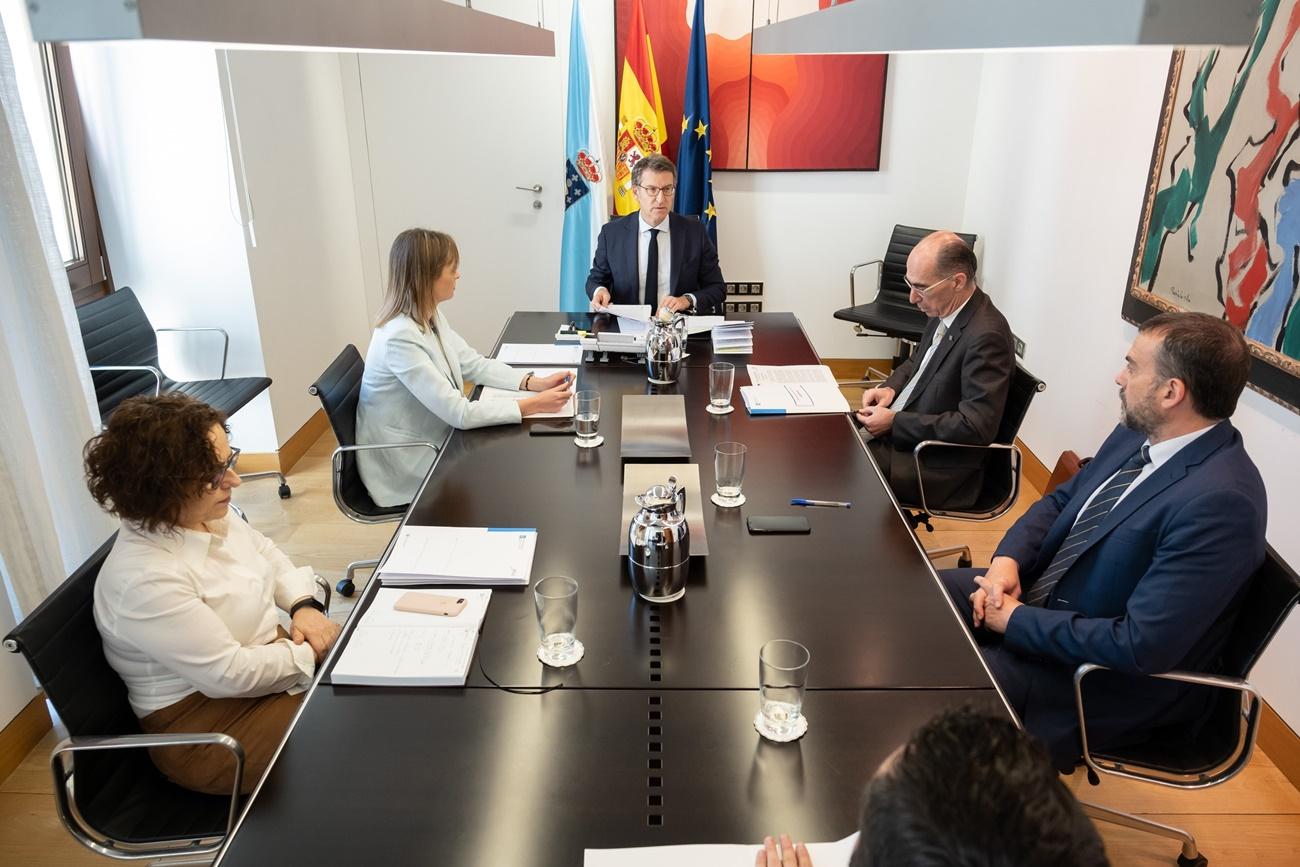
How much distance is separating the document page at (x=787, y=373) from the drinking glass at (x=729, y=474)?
0.93 m

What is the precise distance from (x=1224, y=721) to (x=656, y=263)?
282cm

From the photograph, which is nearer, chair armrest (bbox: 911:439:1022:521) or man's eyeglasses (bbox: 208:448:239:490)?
man's eyeglasses (bbox: 208:448:239:490)

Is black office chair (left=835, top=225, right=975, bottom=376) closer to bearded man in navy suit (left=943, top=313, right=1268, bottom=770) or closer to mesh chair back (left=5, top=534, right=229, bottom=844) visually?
bearded man in navy suit (left=943, top=313, right=1268, bottom=770)

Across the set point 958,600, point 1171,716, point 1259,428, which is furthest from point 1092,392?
point 1171,716

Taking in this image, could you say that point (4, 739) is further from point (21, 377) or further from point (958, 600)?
point (958, 600)

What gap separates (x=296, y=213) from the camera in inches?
179

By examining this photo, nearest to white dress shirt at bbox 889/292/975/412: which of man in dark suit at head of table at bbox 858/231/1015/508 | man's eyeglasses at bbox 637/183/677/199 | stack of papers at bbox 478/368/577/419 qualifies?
man in dark suit at head of table at bbox 858/231/1015/508

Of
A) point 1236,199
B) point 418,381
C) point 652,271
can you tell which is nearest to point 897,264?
point 652,271

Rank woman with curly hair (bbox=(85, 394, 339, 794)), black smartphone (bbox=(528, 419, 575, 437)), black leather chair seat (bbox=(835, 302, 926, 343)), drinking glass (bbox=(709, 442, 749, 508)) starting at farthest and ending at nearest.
Result: black leather chair seat (bbox=(835, 302, 926, 343)) < black smartphone (bbox=(528, 419, 575, 437)) < drinking glass (bbox=(709, 442, 749, 508)) < woman with curly hair (bbox=(85, 394, 339, 794))

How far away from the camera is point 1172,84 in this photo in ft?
10.7

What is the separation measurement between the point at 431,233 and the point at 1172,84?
2.69 m

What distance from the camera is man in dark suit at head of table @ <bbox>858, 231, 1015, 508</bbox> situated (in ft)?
9.67

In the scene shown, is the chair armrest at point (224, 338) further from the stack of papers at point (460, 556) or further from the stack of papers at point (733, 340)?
the stack of papers at point (460, 556)

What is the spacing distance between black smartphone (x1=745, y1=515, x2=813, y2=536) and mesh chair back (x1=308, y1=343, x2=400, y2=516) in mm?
1443
